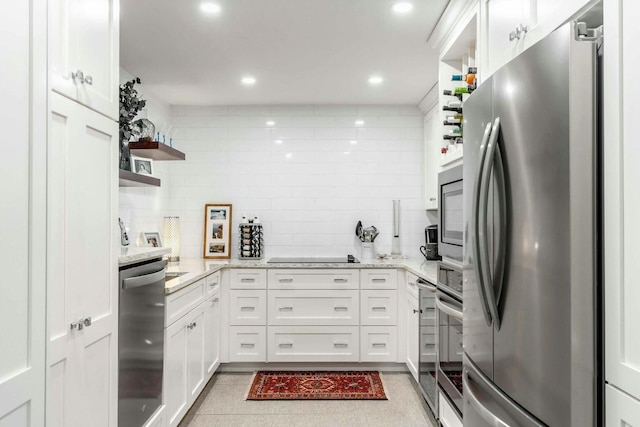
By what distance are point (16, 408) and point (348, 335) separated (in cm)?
298

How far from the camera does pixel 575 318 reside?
40.1 inches

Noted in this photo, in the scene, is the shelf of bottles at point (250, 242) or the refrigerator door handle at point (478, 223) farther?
the shelf of bottles at point (250, 242)

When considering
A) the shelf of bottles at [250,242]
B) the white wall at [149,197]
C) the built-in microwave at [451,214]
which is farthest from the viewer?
the shelf of bottles at [250,242]

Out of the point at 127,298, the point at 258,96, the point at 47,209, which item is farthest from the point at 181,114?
the point at 47,209

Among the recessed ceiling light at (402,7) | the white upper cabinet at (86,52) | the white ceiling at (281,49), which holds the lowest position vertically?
the white upper cabinet at (86,52)

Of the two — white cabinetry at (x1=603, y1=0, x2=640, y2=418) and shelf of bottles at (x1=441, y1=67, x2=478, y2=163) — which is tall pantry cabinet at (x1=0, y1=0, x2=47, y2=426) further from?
shelf of bottles at (x1=441, y1=67, x2=478, y2=163)

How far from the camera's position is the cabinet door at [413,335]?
320 cm

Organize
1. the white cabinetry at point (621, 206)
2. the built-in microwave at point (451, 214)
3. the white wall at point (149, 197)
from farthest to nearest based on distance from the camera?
1. the white wall at point (149, 197)
2. the built-in microwave at point (451, 214)
3. the white cabinetry at point (621, 206)

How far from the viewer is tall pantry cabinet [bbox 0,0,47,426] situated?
0.92 metres

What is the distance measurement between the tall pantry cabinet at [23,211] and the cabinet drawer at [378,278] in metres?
2.87

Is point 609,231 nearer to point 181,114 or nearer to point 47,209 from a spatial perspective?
point 47,209

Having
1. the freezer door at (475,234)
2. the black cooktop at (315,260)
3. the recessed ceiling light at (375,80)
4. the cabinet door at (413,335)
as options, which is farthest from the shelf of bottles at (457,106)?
the black cooktop at (315,260)

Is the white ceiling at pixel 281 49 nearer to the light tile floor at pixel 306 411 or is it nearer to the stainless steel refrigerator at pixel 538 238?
the stainless steel refrigerator at pixel 538 238

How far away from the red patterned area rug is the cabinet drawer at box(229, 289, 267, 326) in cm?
45
